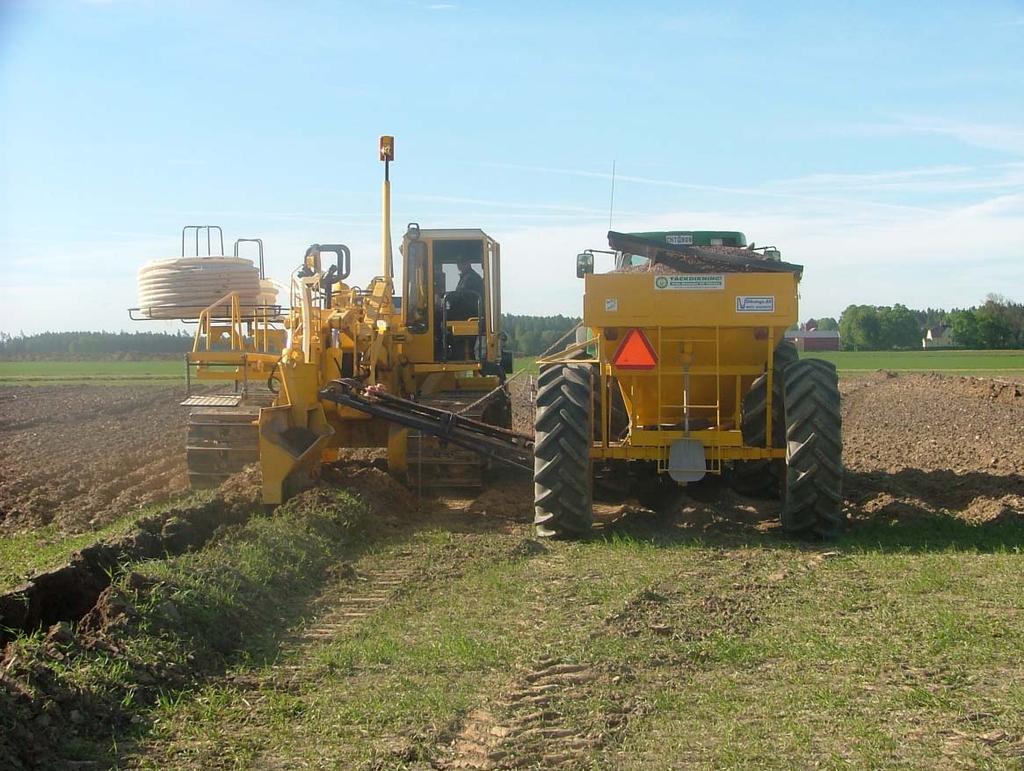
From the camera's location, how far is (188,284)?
41.8 feet

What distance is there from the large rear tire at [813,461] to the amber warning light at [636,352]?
4.07ft

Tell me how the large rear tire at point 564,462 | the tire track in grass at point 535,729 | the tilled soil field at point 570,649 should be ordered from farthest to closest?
the large rear tire at point 564,462
the tilled soil field at point 570,649
the tire track in grass at point 535,729

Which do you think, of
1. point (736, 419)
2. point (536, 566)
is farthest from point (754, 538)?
point (536, 566)

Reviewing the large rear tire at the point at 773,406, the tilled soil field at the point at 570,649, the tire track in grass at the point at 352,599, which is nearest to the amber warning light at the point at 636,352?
the large rear tire at the point at 773,406

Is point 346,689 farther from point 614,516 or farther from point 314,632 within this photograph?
point 614,516

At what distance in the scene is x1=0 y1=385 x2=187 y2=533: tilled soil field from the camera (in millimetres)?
11984

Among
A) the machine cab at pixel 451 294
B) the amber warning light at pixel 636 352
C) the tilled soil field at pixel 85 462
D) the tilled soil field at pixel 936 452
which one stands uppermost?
the machine cab at pixel 451 294

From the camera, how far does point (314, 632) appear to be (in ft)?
22.6

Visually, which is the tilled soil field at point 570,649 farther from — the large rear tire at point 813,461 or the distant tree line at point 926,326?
the distant tree line at point 926,326

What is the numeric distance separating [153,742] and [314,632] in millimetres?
1921

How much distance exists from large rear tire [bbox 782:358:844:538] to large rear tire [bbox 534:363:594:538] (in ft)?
5.58

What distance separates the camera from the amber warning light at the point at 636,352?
400 inches

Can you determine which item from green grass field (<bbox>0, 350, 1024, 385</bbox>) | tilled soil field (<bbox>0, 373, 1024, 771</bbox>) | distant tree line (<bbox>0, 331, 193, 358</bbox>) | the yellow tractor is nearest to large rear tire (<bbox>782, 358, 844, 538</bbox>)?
tilled soil field (<bbox>0, 373, 1024, 771</bbox>)

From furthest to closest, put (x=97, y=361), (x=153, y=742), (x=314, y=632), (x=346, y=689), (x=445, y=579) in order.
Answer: (x=97, y=361) < (x=445, y=579) < (x=314, y=632) < (x=346, y=689) < (x=153, y=742)
